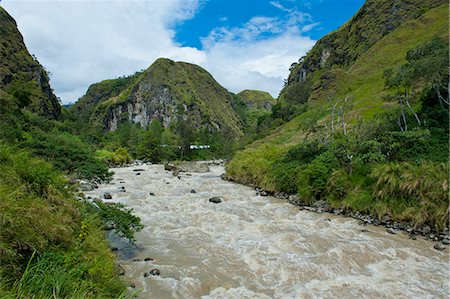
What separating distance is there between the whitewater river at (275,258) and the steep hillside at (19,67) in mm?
76674

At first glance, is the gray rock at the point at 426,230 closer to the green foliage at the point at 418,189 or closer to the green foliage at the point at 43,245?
the green foliage at the point at 418,189

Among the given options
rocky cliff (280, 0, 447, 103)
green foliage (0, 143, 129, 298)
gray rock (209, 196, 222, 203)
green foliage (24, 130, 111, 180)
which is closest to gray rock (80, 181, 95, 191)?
green foliage (24, 130, 111, 180)

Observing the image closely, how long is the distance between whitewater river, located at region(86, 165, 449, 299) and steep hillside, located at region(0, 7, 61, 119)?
76.7 m

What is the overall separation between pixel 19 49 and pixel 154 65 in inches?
4167

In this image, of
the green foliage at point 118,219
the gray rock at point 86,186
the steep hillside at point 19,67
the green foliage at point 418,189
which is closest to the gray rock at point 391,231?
the green foliage at point 418,189

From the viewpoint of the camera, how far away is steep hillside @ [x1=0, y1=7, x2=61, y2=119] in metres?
76.8

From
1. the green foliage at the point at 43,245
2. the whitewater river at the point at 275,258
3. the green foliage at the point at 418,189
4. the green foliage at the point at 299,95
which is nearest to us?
the green foliage at the point at 43,245

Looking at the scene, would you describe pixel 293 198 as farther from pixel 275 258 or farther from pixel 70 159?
pixel 70 159

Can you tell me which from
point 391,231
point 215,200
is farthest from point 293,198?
point 391,231

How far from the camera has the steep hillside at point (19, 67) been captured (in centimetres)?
7681

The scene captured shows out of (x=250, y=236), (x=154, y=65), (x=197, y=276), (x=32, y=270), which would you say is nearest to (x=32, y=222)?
(x=32, y=270)

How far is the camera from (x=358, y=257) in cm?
1155

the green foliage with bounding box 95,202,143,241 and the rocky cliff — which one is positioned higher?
the rocky cliff

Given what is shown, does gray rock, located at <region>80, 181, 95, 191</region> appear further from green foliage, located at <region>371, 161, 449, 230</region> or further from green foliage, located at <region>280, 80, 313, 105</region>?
green foliage, located at <region>280, 80, 313, 105</region>
